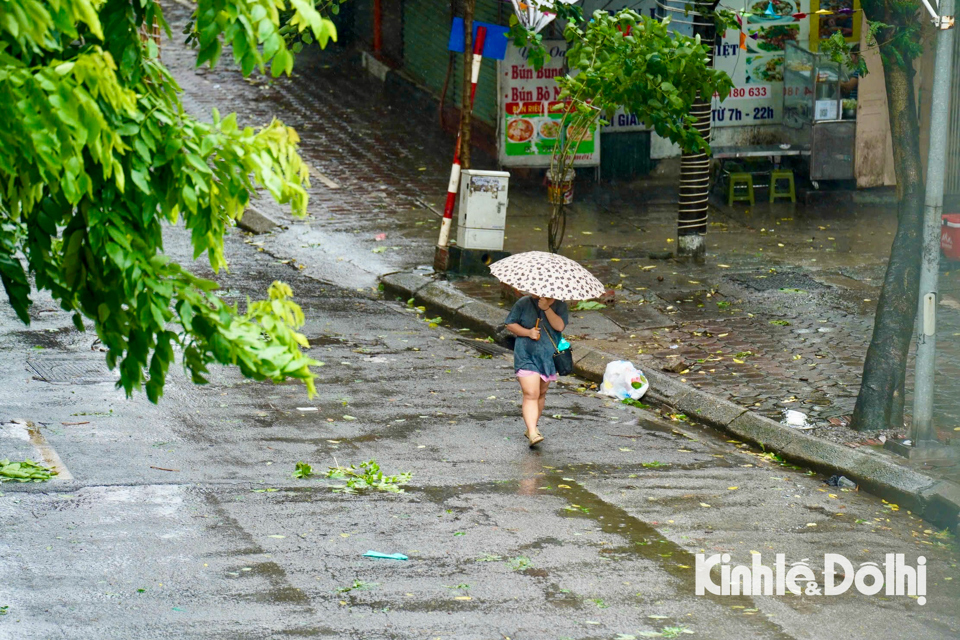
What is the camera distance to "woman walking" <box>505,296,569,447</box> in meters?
9.06

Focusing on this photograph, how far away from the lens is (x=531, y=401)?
907 cm

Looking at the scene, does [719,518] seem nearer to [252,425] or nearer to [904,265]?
[904,265]

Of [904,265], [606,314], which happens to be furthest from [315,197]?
[904,265]

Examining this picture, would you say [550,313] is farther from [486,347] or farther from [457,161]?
[457,161]

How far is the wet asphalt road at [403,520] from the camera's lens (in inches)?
237

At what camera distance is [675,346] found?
11617 mm

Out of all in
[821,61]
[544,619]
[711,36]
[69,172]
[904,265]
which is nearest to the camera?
[69,172]

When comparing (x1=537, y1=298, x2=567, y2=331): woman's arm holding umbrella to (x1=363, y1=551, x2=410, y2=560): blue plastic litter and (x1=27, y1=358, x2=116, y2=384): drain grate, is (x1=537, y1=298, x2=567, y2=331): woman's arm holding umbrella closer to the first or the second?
(x1=363, y1=551, x2=410, y2=560): blue plastic litter

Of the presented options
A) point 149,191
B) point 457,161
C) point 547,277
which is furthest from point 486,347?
point 149,191

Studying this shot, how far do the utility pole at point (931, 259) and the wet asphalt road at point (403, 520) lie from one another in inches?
34.7

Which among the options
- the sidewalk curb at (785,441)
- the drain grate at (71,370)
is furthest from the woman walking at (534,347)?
the drain grate at (71,370)

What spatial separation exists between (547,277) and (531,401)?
1016 millimetres

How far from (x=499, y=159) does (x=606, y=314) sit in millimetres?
5674

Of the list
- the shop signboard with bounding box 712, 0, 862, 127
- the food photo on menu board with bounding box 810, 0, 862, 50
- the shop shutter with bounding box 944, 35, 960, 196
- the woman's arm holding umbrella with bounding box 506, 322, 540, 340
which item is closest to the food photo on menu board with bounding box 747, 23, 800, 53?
the shop signboard with bounding box 712, 0, 862, 127
